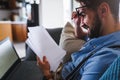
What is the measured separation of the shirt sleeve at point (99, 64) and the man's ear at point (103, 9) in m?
0.18

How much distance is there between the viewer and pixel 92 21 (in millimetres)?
929

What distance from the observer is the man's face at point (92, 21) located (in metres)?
0.91

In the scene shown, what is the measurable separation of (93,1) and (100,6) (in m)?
0.04

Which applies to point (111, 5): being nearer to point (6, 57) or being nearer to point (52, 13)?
point (6, 57)

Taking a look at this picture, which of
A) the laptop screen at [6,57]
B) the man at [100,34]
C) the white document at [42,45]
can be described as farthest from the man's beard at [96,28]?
the laptop screen at [6,57]

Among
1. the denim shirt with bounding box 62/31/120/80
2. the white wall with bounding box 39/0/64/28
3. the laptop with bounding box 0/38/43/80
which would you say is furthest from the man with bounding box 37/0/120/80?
the white wall with bounding box 39/0/64/28

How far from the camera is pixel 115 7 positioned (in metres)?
0.90

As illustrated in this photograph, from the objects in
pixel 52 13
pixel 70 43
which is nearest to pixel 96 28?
pixel 70 43

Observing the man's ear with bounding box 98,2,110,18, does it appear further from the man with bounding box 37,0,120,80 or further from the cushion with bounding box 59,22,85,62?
the cushion with bounding box 59,22,85,62

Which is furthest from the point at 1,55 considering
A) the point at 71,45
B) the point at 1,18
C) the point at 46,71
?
the point at 1,18

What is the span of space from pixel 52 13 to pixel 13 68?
79.3 inches

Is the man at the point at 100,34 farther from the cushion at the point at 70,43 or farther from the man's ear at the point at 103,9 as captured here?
the cushion at the point at 70,43

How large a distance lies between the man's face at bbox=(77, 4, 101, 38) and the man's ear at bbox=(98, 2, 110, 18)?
0.02 metres

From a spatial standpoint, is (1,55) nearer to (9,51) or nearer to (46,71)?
(9,51)
